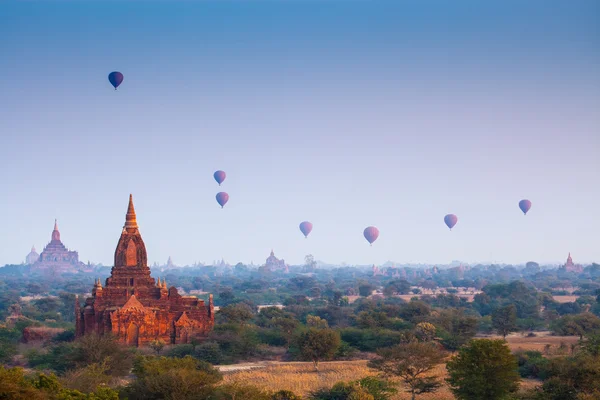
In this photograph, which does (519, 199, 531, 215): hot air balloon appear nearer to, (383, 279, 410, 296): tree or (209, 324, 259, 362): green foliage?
(383, 279, 410, 296): tree

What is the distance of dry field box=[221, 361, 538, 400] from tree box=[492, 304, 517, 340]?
28109mm

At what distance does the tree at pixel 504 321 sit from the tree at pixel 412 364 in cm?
3778

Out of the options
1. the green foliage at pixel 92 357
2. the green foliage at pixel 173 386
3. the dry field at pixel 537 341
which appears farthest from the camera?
the dry field at pixel 537 341

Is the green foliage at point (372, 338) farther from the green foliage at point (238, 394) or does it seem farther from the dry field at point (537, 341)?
the green foliage at point (238, 394)

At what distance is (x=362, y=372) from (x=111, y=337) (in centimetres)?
1981

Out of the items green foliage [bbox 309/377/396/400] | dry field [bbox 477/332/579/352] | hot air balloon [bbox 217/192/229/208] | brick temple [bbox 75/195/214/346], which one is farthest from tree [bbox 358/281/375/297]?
green foliage [bbox 309/377/396/400]

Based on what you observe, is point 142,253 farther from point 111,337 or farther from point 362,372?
point 362,372

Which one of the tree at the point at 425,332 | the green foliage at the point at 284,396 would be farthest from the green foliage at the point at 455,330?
the green foliage at the point at 284,396

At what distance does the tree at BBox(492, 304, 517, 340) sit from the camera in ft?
278

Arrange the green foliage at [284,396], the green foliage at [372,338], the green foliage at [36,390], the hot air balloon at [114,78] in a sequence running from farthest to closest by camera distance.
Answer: the hot air balloon at [114,78]
the green foliage at [372,338]
the green foliage at [284,396]
the green foliage at [36,390]

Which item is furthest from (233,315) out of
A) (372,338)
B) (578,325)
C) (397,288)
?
(397,288)

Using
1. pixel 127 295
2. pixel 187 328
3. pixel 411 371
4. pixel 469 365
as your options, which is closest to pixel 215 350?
pixel 187 328

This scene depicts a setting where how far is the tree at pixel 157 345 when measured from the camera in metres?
61.8

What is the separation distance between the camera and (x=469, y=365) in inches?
1670
